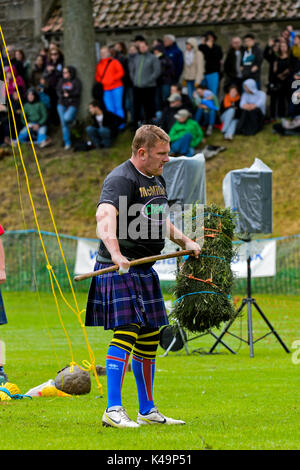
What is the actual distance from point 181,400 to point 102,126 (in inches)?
618

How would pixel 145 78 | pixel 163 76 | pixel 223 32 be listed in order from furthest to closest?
pixel 223 32, pixel 163 76, pixel 145 78

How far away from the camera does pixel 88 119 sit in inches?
912

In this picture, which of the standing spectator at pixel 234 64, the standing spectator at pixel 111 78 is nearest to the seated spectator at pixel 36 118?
the standing spectator at pixel 111 78

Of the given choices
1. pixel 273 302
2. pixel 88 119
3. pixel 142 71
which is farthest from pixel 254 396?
pixel 88 119

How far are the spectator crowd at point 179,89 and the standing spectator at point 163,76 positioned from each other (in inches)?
0.9

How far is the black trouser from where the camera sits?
68.2 ft

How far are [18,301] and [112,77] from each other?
6.21 m

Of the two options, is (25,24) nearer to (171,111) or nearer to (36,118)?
(36,118)

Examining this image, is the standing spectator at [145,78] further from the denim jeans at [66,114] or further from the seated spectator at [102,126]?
the denim jeans at [66,114]

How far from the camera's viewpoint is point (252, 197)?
11.3 m

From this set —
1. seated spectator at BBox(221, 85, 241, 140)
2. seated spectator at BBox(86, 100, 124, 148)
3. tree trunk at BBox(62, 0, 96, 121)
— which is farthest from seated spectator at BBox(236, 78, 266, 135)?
tree trunk at BBox(62, 0, 96, 121)

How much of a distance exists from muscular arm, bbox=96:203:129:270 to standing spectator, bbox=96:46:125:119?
1538 cm

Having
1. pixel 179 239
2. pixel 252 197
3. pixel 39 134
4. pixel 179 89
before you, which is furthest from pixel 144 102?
pixel 179 239

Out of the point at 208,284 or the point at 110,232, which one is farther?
the point at 208,284
